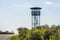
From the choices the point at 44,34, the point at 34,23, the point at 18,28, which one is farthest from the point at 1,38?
the point at 44,34

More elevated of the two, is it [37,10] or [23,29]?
[37,10]

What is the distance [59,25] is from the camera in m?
55.2

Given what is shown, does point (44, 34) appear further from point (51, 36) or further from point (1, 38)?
point (1, 38)

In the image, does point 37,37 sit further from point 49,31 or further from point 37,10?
point 37,10

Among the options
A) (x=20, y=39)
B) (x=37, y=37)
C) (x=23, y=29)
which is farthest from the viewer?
(x=23, y=29)

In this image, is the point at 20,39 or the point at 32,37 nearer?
the point at 32,37

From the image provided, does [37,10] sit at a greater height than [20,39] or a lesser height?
greater

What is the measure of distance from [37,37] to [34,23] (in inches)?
410

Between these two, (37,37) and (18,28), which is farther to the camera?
(18,28)

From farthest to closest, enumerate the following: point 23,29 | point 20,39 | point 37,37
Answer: point 23,29, point 20,39, point 37,37

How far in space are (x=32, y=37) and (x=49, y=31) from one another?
2782 millimetres

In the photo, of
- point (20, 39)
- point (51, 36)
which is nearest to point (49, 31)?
point (51, 36)

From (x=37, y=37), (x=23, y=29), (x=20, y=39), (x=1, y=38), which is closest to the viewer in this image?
(x=37, y=37)

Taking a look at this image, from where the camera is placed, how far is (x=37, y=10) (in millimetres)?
58094
